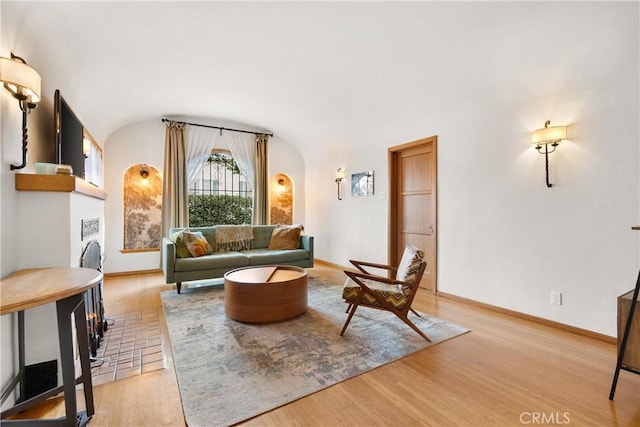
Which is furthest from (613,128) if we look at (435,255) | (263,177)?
(263,177)

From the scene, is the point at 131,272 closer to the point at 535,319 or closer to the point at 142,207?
the point at 142,207

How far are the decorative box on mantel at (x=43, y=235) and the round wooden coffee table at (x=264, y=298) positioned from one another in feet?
4.40

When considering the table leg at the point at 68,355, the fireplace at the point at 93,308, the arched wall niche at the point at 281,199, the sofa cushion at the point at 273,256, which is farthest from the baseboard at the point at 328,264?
the table leg at the point at 68,355

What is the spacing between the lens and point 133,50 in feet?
9.66

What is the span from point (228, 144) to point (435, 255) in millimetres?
4553

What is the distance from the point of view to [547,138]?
262 centimetres

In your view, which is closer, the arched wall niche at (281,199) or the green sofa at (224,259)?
the green sofa at (224,259)

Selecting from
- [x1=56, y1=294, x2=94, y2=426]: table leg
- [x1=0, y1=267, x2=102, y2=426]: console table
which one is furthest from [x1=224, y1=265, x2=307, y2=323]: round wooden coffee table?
[x1=56, y1=294, x2=94, y2=426]: table leg

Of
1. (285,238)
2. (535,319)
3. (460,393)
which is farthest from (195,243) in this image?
(535,319)

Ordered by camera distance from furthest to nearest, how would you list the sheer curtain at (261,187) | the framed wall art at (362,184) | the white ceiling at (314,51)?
the sheer curtain at (261,187)
the framed wall art at (362,184)
the white ceiling at (314,51)

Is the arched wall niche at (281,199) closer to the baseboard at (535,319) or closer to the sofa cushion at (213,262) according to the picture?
the sofa cushion at (213,262)

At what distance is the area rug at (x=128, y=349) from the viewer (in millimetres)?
1965

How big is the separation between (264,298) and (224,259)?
154 cm

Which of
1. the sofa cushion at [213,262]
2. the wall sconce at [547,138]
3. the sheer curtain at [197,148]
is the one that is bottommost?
the sofa cushion at [213,262]
